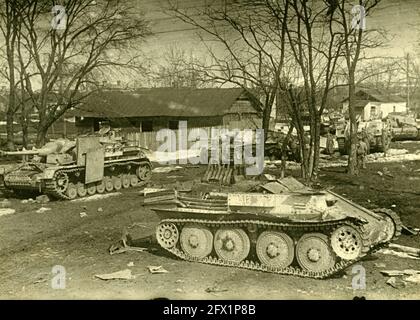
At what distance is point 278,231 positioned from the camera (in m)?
9.25

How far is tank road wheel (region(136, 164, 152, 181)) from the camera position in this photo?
824 inches

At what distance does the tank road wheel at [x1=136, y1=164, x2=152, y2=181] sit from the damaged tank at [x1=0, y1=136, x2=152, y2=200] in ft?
0.93

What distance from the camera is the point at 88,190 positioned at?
60.3 feet

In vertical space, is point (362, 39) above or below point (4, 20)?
below

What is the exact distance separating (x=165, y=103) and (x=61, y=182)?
17.5m

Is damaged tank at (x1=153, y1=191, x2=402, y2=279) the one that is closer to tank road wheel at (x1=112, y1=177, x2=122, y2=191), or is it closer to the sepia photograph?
the sepia photograph

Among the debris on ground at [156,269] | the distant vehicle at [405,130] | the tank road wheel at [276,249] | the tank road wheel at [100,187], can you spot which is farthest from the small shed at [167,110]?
the debris on ground at [156,269]

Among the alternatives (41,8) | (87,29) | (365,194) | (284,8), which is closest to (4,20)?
(41,8)

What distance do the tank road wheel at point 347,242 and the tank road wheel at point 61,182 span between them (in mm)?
10983

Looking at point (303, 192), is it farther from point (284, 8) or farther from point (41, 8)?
point (41, 8)

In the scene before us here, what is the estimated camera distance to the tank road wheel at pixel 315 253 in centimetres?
884

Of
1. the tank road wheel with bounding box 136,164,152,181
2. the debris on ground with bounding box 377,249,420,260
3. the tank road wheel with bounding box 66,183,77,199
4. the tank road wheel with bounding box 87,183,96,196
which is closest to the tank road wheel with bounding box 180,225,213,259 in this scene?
the debris on ground with bounding box 377,249,420,260
